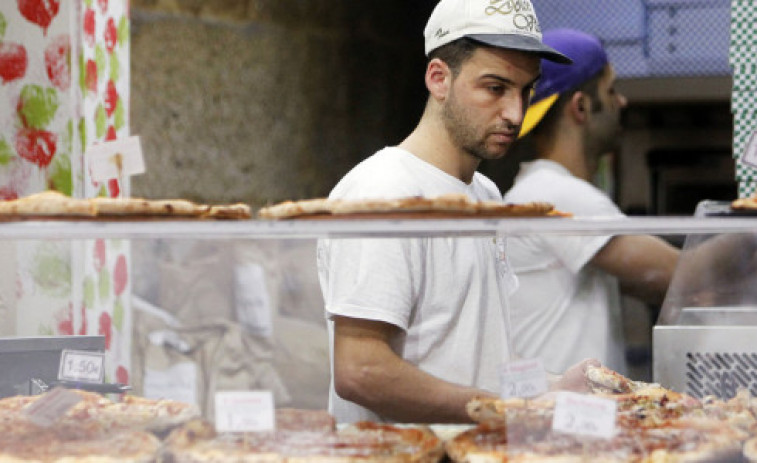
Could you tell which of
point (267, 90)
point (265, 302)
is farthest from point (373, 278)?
point (267, 90)

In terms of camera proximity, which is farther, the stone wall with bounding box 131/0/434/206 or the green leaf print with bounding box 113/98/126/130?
the stone wall with bounding box 131/0/434/206

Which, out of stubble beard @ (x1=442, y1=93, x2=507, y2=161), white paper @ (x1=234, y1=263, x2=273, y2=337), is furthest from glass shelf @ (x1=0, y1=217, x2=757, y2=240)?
stubble beard @ (x1=442, y1=93, x2=507, y2=161)

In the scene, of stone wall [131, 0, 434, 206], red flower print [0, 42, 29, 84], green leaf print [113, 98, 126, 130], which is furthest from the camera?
stone wall [131, 0, 434, 206]

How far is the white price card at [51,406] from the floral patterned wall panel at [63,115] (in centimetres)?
117

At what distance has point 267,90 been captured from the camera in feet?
16.2

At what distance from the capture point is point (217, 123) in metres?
4.76

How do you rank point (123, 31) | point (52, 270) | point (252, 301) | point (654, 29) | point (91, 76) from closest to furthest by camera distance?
point (252, 301) → point (52, 270) → point (91, 76) → point (123, 31) → point (654, 29)

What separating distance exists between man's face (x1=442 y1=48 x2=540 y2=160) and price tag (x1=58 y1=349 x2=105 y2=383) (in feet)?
2.94

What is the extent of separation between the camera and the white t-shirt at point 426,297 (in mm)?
2201

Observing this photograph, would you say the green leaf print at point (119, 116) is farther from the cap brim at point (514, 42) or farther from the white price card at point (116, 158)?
the cap brim at point (514, 42)

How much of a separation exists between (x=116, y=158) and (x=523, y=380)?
0.93 m

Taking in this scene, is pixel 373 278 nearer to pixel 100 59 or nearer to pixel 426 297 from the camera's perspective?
pixel 426 297

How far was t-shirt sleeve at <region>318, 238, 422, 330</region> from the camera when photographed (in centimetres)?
223

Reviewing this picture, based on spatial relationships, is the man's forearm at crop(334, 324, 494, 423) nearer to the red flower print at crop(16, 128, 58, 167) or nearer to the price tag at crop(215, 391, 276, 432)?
the price tag at crop(215, 391, 276, 432)
